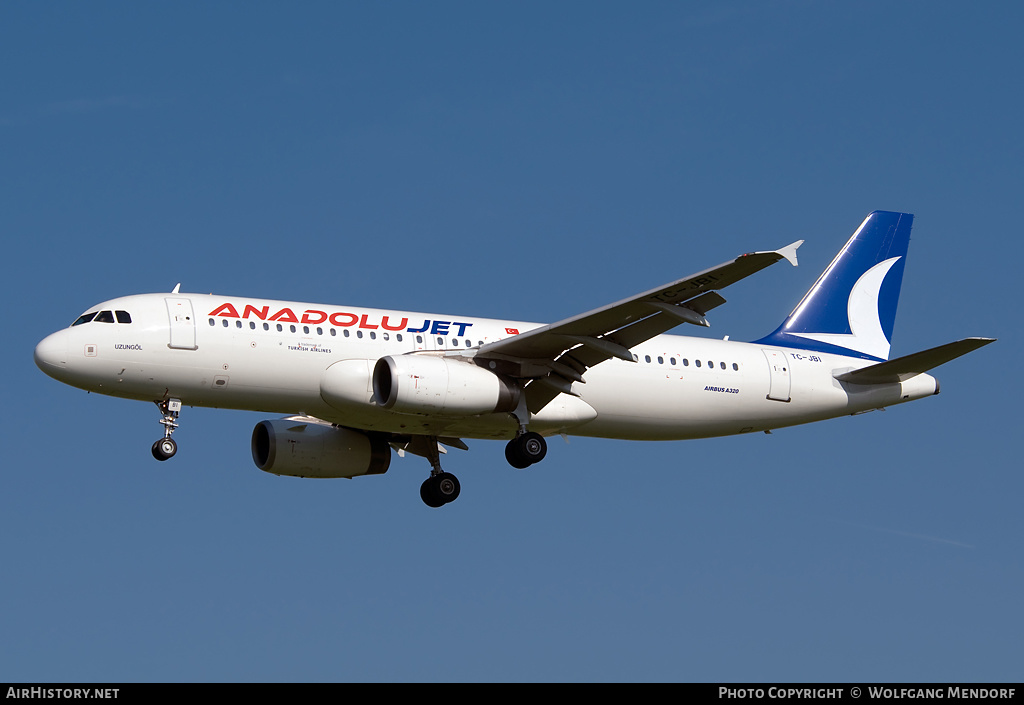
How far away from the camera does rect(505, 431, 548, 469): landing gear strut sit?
34.7m

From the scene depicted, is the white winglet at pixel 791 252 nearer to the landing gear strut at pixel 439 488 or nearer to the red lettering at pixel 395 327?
the red lettering at pixel 395 327

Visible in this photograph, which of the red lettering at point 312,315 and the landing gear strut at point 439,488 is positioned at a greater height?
the red lettering at point 312,315

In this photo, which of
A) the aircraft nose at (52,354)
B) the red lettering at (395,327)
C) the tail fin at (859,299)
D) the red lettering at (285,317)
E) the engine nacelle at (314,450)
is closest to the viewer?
the aircraft nose at (52,354)

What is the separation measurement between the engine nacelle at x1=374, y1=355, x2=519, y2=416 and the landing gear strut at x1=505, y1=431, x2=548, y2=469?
1.39 m

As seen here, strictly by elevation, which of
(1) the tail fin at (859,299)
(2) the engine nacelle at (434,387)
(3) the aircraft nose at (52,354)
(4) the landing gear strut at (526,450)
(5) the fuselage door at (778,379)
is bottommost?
(4) the landing gear strut at (526,450)

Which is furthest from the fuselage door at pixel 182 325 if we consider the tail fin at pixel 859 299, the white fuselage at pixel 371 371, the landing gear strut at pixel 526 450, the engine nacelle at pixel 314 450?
the tail fin at pixel 859 299

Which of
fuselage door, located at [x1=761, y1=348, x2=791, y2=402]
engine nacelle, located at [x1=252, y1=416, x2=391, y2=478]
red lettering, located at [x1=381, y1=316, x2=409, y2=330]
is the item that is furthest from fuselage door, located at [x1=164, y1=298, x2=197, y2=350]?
fuselage door, located at [x1=761, y1=348, x2=791, y2=402]

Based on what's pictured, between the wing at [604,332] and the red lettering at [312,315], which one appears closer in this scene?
the wing at [604,332]

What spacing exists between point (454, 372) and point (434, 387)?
71 cm

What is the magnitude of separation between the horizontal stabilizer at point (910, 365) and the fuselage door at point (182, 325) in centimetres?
1748

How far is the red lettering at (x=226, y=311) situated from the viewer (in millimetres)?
33156

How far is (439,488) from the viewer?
37.9m
